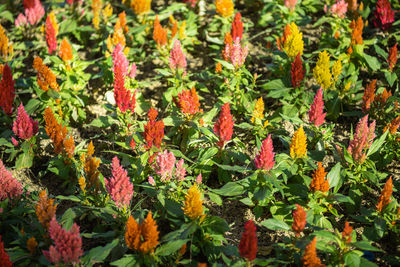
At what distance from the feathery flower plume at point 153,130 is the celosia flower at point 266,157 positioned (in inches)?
37.1

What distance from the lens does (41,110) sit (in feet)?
15.6

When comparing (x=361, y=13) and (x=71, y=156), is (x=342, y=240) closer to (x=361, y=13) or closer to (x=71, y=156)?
(x=71, y=156)

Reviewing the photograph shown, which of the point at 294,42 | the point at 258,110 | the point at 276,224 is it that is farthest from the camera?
the point at 294,42

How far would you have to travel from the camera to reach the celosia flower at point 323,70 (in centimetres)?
412

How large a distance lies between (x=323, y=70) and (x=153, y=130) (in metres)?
1.94

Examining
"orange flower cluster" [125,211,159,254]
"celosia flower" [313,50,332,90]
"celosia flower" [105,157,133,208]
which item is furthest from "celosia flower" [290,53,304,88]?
"orange flower cluster" [125,211,159,254]

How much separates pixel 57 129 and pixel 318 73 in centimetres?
277

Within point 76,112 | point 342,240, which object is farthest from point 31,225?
point 342,240

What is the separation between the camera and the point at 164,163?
11.1 ft

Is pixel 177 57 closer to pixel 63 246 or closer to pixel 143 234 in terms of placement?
pixel 143 234

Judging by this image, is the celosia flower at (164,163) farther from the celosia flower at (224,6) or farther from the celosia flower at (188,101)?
the celosia flower at (224,6)

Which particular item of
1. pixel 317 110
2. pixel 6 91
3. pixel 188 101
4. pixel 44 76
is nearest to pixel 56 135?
pixel 44 76

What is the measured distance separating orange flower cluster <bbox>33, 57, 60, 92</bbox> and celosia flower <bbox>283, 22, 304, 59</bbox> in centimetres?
268

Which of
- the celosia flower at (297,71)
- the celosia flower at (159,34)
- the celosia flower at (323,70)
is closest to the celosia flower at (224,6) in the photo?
the celosia flower at (159,34)
